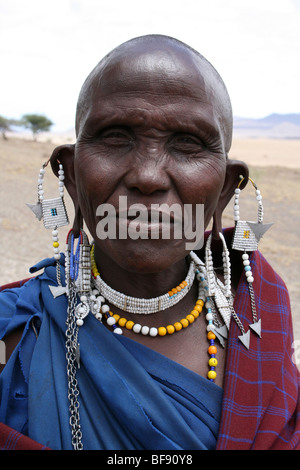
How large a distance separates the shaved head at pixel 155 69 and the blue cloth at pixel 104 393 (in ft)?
2.55

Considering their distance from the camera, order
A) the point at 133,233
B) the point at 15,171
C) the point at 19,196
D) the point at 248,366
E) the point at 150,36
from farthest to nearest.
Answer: the point at 15,171 → the point at 19,196 → the point at 248,366 → the point at 150,36 → the point at 133,233

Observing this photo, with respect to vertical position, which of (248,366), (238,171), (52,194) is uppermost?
(52,194)

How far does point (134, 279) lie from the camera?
66.1 inches

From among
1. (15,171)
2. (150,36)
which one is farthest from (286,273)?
(15,171)

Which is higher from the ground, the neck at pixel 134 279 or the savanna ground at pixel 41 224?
the savanna ground at pixel 41 224

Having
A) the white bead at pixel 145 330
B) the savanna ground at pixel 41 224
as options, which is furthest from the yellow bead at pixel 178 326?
the savanna ground at pixel 41 224

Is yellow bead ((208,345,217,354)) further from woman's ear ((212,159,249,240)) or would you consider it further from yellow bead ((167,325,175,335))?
woman's ear ((212,159,249,240))

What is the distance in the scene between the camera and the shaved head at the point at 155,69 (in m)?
1.40

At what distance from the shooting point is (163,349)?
1696 mm

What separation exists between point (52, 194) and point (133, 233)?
9625 mm

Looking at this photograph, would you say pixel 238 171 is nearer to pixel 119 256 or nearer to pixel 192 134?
pixel 192 134

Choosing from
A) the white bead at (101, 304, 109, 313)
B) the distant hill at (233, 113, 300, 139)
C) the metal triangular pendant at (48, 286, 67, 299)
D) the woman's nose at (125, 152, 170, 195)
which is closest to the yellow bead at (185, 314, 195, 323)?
the white bead at (101, 304, 109, 313)

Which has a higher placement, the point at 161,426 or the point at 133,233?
the point at 133,233

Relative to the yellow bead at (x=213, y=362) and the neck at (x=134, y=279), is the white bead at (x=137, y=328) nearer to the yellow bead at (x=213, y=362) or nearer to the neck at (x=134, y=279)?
the neck at (x=134, y=279)
